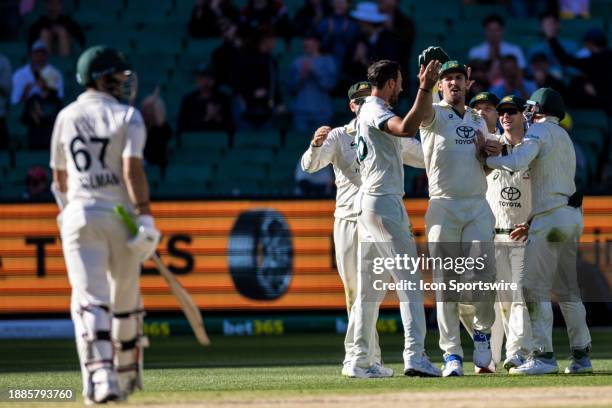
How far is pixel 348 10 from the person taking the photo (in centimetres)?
2203

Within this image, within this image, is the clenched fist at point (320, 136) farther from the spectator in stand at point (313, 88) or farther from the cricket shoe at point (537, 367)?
the spectator in stand at point (313, 88)

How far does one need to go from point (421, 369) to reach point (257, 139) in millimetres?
9758

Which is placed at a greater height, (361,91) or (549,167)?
(361,91)

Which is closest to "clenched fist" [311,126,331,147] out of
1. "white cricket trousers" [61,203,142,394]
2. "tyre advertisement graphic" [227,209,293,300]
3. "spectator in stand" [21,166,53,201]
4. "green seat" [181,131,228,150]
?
"white cricket trousers" [61,203,142,394]

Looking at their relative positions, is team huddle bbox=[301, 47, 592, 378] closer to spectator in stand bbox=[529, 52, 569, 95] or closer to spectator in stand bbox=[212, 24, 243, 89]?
spectator in stand bbox=[529, 52, 569, 95]

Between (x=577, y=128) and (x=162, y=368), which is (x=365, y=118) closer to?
(x=162, y=368)

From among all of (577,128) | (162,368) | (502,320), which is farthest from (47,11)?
(502,320)

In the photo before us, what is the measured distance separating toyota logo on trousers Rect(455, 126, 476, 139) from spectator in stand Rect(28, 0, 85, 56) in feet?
39.0

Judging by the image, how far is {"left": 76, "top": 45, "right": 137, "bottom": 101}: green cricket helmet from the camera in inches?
375

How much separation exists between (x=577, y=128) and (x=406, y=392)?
1141cm

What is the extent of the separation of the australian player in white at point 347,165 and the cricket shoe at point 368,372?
53cm

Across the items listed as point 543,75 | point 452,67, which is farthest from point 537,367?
point 543,75

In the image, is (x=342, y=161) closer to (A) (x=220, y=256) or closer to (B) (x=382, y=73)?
(B) (x=382, y=73)

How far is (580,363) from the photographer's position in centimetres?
1214
